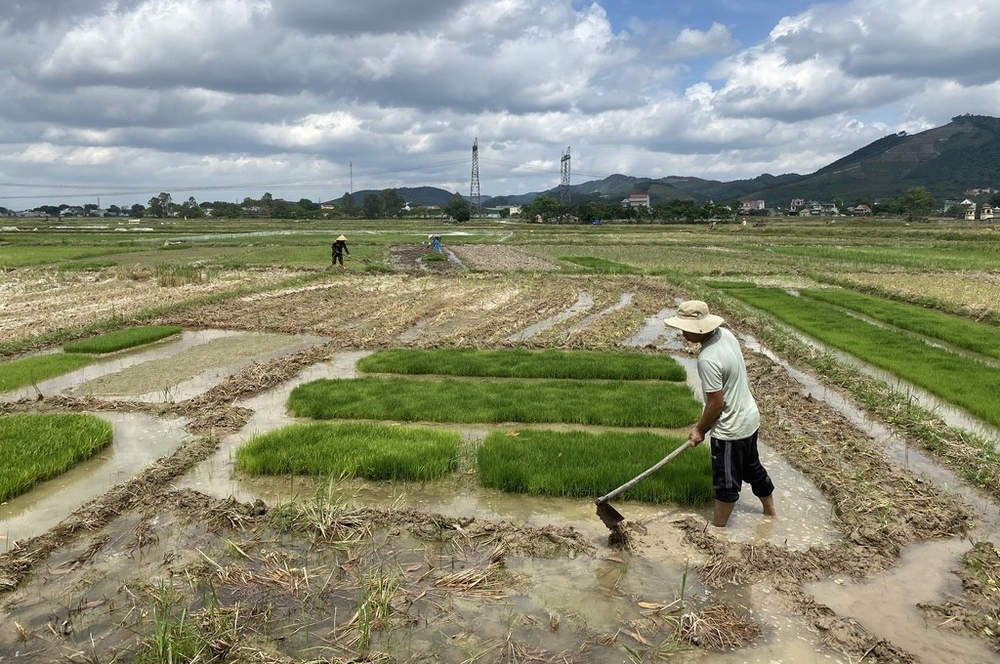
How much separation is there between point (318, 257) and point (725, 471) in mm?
29525

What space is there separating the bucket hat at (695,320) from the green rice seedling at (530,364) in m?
5.30

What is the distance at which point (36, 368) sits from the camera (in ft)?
33.4

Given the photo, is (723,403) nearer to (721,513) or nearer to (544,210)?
(721,513)

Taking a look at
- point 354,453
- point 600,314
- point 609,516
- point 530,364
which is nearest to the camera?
point 609,516

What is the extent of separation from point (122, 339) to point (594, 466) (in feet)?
35.5

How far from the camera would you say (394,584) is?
13.8 ft

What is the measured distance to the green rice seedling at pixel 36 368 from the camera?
948cm

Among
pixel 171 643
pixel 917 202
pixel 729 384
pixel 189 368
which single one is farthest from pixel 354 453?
pixel 917 202

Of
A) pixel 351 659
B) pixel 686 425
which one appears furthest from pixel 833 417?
pixel 351 659

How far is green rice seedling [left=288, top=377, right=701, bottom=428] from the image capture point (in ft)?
25.9

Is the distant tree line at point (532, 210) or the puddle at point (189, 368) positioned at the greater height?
the distant tree line at point (532, 210)

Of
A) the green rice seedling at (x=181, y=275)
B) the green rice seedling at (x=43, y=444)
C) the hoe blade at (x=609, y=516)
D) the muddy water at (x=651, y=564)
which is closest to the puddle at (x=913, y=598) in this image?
the muddy water at (x=651, y=564)

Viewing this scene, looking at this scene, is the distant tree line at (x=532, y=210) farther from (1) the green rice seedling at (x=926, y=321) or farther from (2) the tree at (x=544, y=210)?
(1) the green rice seedling at (x=926, y=321)

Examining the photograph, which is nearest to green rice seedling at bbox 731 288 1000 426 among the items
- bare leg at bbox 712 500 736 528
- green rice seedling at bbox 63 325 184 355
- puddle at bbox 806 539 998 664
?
puddle at bbox 806 539 998 664
